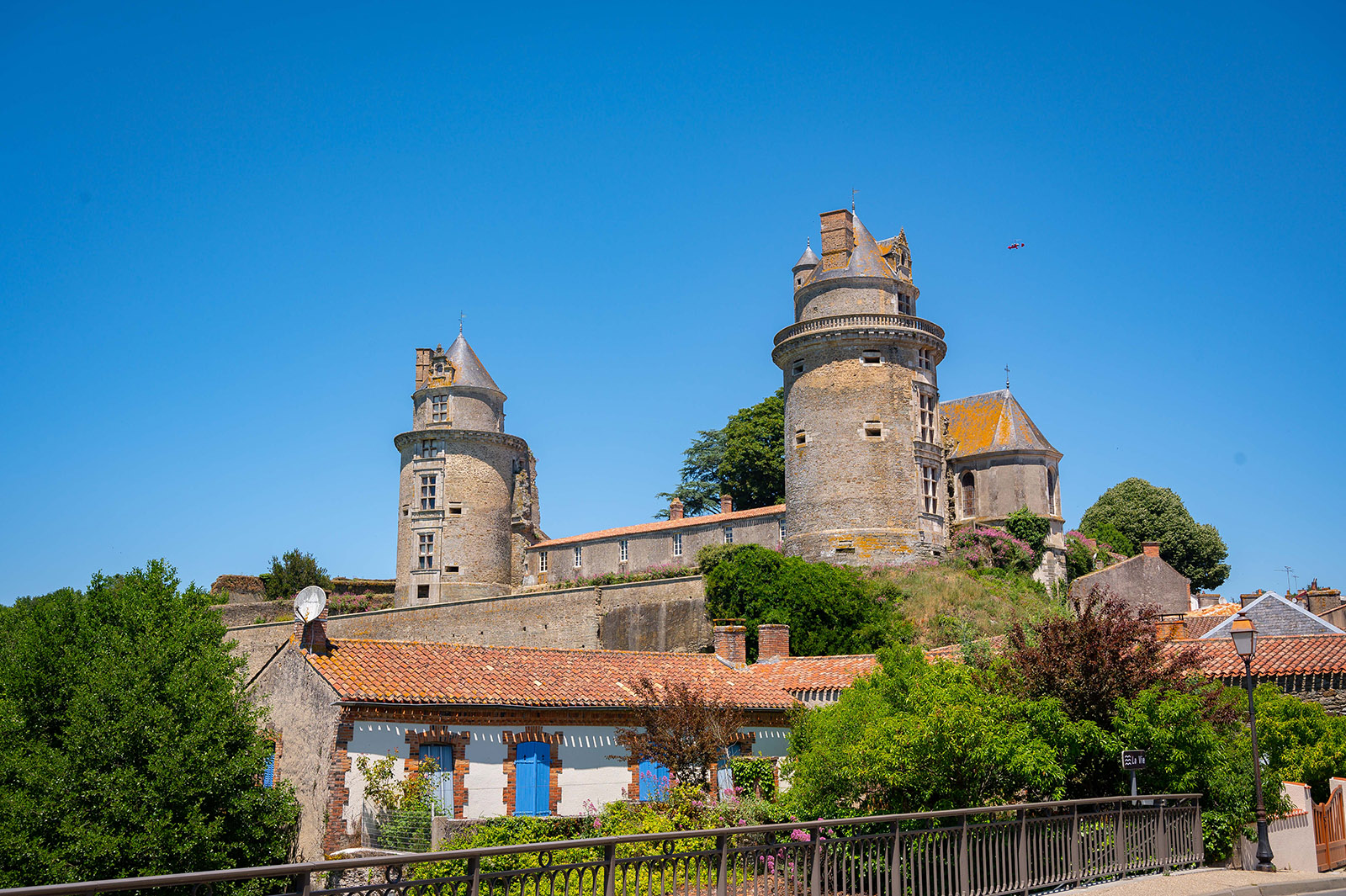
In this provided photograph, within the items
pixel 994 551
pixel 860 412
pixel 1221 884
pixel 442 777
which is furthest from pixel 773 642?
pixel 1221 884

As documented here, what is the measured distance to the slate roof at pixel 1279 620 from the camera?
103 feet

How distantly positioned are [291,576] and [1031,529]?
115 feet

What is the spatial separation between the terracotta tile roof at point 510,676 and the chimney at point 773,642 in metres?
3.48

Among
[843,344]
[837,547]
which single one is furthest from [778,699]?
[843,344]

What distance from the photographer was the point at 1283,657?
78.7 feet

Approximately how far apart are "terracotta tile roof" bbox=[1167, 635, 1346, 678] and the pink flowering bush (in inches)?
762

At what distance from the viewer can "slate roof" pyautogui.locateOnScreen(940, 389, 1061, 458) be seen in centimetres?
4831

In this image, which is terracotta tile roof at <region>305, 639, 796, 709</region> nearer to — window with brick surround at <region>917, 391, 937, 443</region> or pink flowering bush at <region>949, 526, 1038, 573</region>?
pink flowering bush at <region>949, 526, 1038, 573</region>

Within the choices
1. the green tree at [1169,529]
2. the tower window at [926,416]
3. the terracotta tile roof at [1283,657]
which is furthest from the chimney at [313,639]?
the green tree at [1169,529]

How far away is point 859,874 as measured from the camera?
11680 millimetres

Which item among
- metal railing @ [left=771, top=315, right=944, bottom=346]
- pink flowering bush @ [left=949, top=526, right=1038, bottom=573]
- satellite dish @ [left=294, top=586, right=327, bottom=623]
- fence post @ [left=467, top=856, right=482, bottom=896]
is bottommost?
fence post @ [left=467, top=856, right=482, bottom=896]

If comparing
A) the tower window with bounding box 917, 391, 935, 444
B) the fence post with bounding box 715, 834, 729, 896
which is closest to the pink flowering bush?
the tower window with bounding box 917, 391, 935, 444

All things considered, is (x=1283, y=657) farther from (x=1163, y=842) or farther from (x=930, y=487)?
(x=930, y=487)

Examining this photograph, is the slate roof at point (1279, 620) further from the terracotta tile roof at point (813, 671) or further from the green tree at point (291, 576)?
the green tree at point (291, 576)
